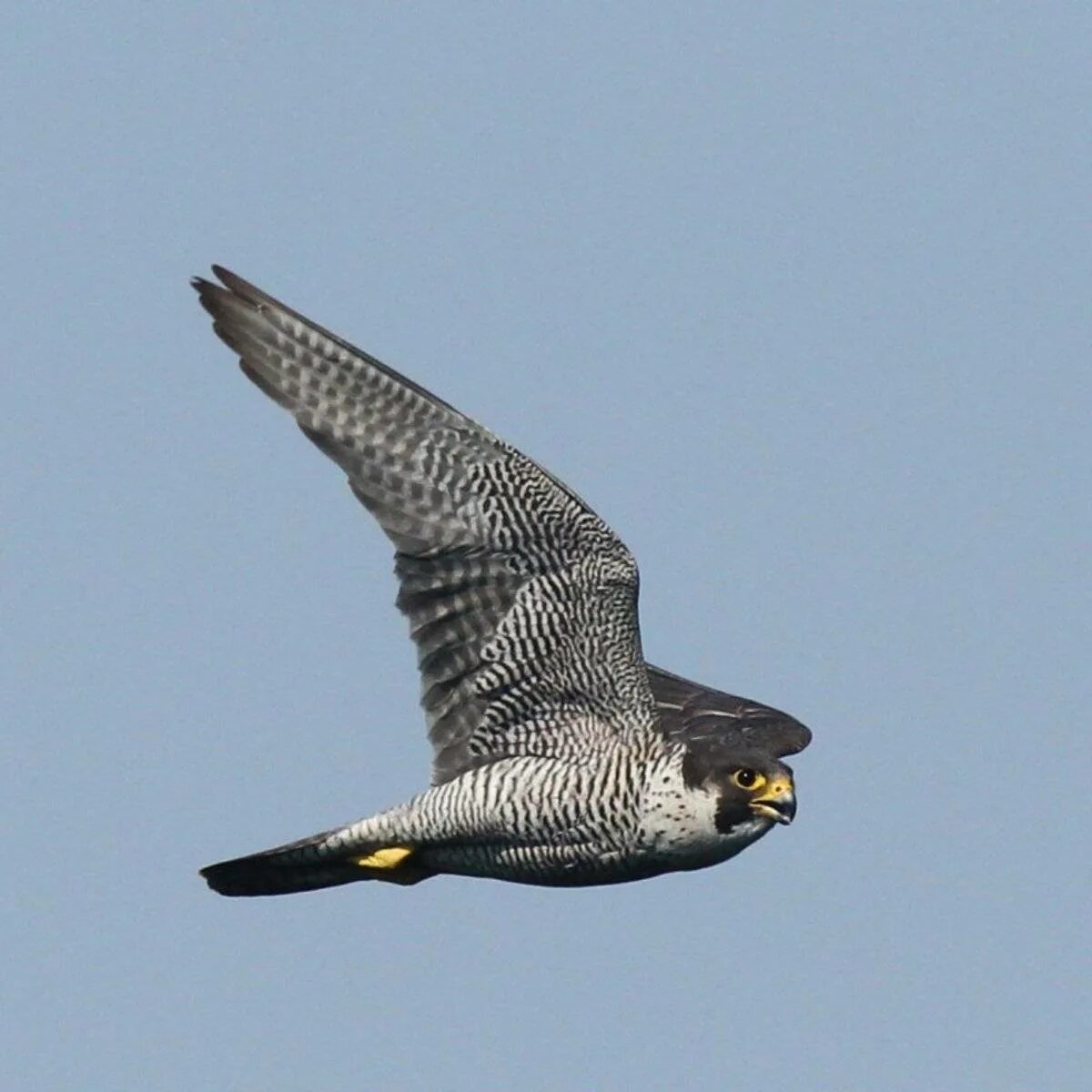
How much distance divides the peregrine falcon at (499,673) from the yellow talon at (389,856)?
0.01 metres

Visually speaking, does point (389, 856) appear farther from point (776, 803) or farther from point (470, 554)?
point (776, 803)

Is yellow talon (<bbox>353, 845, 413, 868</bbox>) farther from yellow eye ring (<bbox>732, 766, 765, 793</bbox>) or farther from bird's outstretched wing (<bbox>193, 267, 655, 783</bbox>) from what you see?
yellow eye ring (<bbox>732, 766, 765, 793</bbox>)

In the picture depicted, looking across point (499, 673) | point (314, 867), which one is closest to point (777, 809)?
point (499, 673)

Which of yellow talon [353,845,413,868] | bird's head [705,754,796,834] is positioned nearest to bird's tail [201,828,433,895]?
yellow talon [353,845,413,868]

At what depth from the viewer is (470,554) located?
15008 millimetres

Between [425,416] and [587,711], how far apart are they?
186 cm

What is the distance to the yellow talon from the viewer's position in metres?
15.3

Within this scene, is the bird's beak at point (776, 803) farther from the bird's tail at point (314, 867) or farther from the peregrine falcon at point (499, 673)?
the bird's tail at point (314, 867)

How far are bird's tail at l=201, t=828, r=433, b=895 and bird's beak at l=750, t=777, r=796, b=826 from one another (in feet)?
6.60

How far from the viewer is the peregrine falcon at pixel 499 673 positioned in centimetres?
1470

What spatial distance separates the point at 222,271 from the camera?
48.1 ft

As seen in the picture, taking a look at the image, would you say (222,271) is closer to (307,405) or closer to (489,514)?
(307,405)

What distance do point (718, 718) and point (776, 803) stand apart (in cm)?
213

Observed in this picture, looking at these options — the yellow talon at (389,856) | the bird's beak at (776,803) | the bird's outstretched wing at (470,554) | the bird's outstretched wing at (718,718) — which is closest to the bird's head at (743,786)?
the bird's beak at (776,803)
